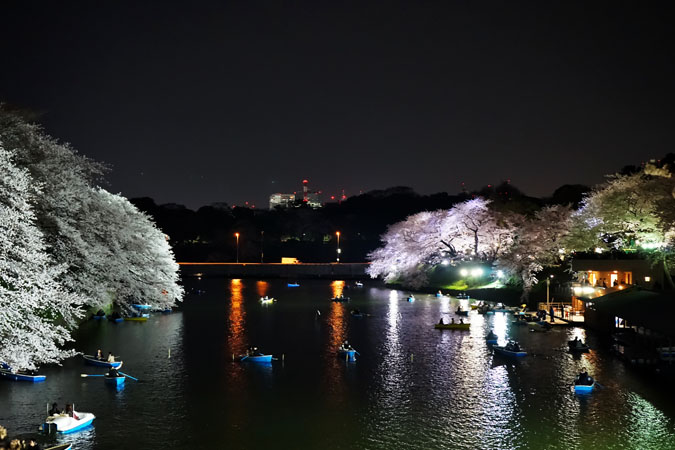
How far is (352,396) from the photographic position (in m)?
28.4

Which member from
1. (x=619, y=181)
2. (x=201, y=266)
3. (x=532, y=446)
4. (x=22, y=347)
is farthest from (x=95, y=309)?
(x=201, y=266)

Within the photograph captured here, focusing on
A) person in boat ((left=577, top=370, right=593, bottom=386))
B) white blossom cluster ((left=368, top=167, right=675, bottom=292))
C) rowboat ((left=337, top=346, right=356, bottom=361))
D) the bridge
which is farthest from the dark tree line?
person in boat ((left=577, top=370, right=593, bottom=386))

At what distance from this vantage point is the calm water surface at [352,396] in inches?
888

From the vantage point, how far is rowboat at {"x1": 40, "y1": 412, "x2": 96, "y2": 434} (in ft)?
72.4

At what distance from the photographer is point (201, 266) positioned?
128125 millimetres

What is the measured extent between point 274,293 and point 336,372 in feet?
177

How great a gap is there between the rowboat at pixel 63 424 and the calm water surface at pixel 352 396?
1.41 feet

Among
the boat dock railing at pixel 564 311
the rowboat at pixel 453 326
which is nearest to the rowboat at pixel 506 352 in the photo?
the rowboat at pixel 453 326

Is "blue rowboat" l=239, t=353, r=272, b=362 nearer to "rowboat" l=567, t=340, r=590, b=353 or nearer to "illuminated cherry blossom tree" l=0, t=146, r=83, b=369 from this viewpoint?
"illuminated cherry blossom tree" l=0, t=146, r=83, b=369

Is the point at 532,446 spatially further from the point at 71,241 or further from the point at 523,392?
the point at 71,241

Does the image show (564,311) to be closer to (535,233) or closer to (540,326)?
(540,326)

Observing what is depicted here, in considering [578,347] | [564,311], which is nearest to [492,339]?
[578,347]

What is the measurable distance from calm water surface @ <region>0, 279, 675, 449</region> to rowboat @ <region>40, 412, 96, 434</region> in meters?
0.43

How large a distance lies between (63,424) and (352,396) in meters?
12.5
